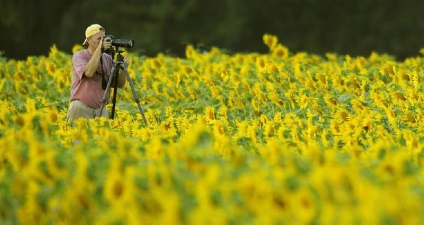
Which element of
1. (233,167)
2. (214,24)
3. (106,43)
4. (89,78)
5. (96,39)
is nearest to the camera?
(233,167)

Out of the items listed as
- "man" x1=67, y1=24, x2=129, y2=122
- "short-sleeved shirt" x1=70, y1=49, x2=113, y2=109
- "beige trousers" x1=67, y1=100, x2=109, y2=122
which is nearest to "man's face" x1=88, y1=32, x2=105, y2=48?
"man" x1=67, y1=24, x2=129, y2=122

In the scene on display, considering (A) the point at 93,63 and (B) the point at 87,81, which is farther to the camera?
(B) the point at 87,81

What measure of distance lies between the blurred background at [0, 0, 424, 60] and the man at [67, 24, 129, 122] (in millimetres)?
7533

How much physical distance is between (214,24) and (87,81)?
25.5ft

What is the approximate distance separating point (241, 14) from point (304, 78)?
603 centimetres

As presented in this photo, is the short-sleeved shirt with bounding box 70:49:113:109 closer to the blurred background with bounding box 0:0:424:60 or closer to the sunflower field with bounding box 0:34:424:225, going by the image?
the sunflower field with bounding box 0:34:424:225

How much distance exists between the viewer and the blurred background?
16.9 m

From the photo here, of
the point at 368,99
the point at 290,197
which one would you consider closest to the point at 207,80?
the point at 368,99

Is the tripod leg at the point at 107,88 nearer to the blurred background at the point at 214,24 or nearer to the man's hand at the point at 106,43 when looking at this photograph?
the man's hand at the point at 106,43

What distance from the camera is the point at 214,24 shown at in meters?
16.9

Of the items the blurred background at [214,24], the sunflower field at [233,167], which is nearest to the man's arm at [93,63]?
the sunflower field at [233,167]

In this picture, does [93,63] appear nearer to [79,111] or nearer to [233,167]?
[79,111]

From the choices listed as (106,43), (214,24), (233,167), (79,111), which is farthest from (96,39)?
(214,24)

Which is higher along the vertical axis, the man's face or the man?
the man's face
